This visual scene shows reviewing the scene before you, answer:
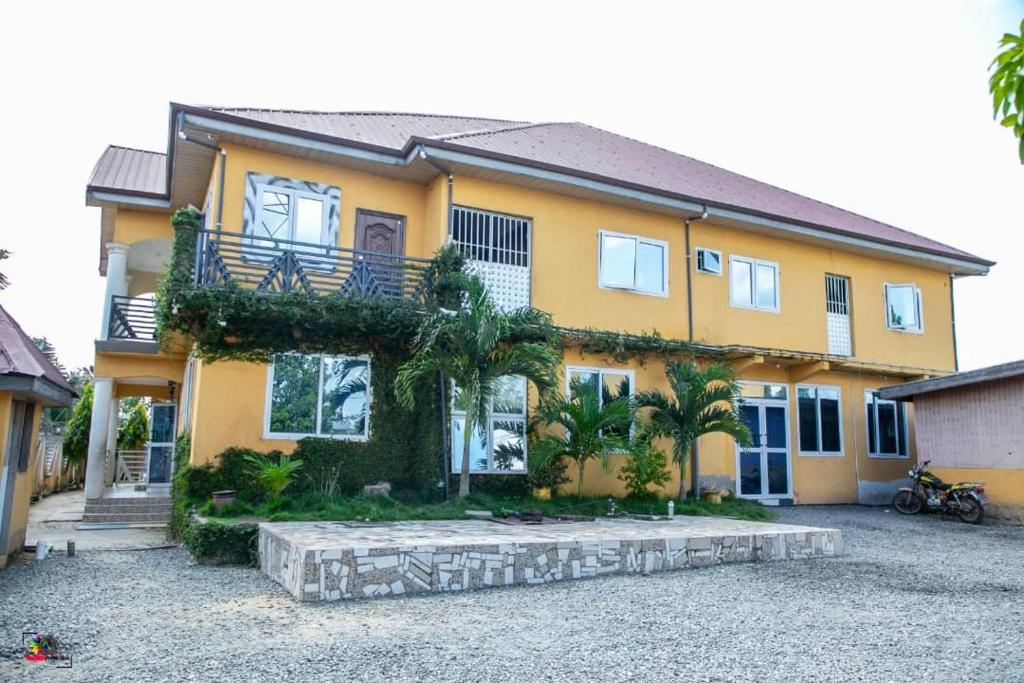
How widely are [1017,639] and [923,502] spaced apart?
32.8ft

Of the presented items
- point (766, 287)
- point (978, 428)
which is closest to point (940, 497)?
point (978, 428)

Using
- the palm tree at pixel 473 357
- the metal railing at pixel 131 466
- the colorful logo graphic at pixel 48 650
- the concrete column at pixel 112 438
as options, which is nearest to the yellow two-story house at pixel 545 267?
the concrete column at pixel 112 438

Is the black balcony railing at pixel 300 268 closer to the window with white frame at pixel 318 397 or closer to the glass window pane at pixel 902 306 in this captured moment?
the window with white frame at pixel 318 397

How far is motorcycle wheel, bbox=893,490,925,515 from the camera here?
14.9m

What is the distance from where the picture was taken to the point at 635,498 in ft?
43.5

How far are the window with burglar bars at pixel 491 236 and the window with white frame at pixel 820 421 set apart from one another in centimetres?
703

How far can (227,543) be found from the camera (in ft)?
29.7

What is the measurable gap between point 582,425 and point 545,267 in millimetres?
3115

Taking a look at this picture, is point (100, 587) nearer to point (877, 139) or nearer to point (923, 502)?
point (877, 139)

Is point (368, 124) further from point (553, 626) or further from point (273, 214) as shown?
point (553, 626)

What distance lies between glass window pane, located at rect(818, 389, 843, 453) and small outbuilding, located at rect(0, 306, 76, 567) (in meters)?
14.0

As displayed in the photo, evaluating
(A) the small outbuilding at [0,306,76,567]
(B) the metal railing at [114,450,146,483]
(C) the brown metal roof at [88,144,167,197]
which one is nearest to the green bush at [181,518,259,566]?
(A) the small outbuilding at [0,306,76,567]

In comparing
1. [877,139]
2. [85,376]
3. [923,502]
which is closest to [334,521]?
[877,139]

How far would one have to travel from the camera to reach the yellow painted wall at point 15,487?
315 inches
